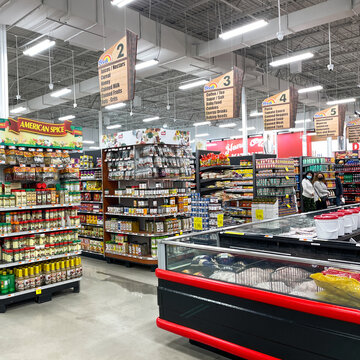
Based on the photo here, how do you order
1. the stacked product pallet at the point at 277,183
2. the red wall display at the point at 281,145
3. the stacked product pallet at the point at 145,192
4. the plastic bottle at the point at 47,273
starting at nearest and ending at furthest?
the plastic bottle at the point at 47,273 < the stacked product pallet at the point at 145,192 < the stacked product pallet at the point at 277,183 < the red wall display at the point at 281,145

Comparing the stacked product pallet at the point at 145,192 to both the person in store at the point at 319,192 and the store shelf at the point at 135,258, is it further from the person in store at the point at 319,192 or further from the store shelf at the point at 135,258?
the person in store at the point at 319,192

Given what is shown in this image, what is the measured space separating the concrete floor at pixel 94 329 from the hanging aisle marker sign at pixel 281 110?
664 cm

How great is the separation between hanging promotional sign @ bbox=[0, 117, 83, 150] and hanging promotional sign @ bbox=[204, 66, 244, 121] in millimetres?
3761

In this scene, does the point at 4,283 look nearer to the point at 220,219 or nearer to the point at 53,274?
the point at 53,274

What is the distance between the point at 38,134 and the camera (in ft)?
18.5

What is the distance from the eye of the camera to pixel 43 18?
8.08 m

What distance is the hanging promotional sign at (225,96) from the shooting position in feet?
28.3

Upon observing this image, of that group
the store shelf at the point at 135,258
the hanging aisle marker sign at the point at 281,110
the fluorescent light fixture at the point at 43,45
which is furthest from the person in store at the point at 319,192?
the fluorescent light fixture at the point at 43,45

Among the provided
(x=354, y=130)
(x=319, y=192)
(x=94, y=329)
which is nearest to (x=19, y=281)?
(x=94, y=329)

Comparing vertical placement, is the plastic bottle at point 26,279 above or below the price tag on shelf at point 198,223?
below

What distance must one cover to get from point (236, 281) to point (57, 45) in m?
12.5

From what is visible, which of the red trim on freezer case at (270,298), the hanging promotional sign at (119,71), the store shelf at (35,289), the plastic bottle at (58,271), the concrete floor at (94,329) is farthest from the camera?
the hanging promotional sign at (119,71)

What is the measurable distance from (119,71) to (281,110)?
597 cm

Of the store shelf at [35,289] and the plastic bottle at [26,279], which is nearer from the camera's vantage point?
the store shelf at [35,289]
